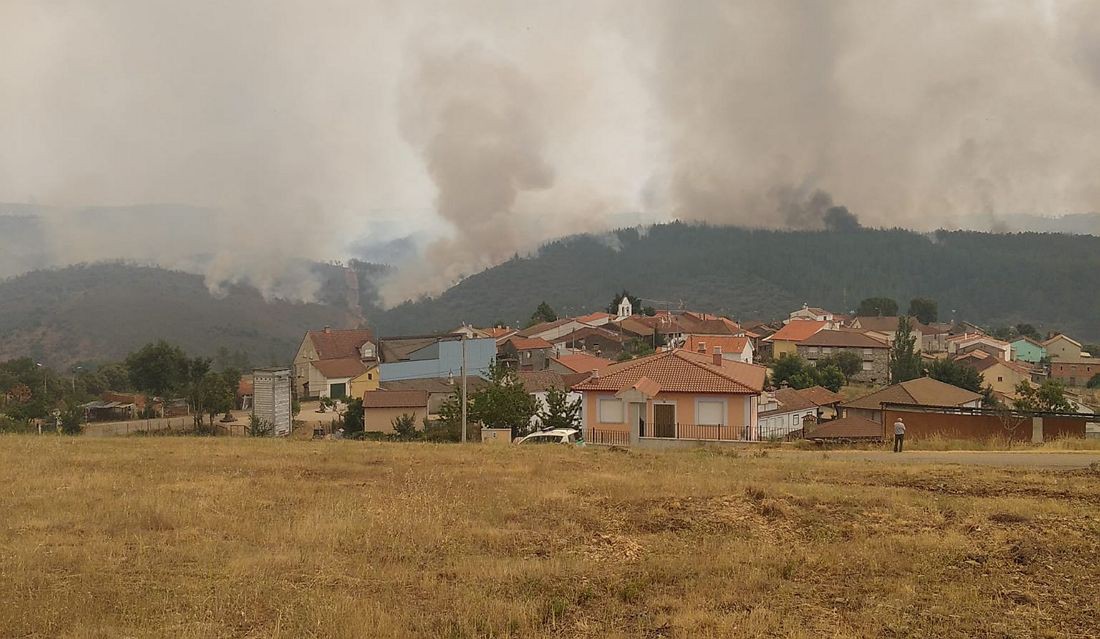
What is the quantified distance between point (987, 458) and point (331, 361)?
204 feet

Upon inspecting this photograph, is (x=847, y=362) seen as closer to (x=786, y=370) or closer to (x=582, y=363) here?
(x=786, y=370)

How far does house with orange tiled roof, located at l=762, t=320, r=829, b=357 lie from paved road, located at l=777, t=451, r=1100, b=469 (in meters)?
73.7

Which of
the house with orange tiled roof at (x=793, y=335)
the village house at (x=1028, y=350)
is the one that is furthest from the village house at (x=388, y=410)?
the village house at (x=1028, y=350)

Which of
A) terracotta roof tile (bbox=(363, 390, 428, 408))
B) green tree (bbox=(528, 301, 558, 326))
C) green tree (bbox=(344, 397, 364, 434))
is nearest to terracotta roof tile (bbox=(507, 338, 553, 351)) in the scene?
terracotta roof tile (bbox=(363, 390, 428, 408))

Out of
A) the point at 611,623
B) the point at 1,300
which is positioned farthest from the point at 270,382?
the point at 1,300

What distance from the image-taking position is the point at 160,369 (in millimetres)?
58812

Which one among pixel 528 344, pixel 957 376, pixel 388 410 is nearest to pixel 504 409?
pixel 388 410

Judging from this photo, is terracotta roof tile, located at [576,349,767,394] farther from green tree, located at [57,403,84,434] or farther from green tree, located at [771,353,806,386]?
green tree, located at [771,353,806,386]

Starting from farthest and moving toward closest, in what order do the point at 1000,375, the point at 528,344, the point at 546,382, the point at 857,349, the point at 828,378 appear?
1. the point at 857,349
2. the point at 528,344
3. the point at 1000,375
4. the point at 828,378
5. the point at 546,382

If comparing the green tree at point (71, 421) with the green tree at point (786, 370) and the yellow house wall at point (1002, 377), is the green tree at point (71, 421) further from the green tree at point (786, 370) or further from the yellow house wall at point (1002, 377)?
the yellow house wall at point (1002, 377)

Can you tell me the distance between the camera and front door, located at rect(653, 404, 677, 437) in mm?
32781

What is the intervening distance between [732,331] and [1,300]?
362ft

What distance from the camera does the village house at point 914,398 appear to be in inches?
1695

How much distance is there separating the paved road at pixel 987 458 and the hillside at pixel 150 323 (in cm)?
8040
